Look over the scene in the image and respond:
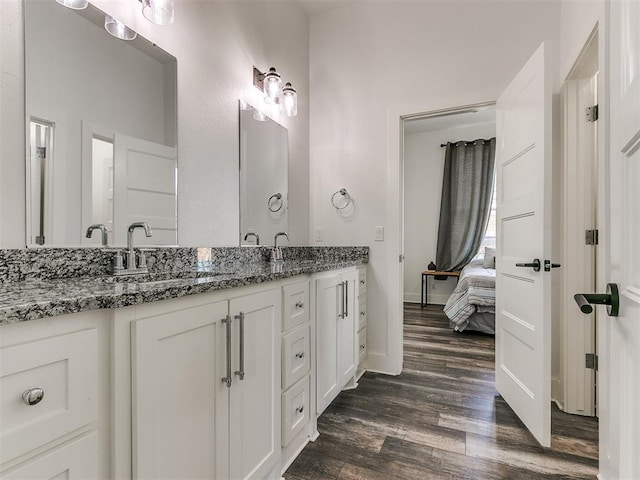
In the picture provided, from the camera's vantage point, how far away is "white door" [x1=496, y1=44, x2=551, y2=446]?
159 cm

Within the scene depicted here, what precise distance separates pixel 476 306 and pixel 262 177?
2653 mm

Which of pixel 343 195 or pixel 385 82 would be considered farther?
pixel 343 195

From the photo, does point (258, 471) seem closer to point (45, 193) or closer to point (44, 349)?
point (44, 349)

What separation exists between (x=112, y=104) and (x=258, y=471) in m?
1.52

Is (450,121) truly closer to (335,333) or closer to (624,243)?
(335,333)

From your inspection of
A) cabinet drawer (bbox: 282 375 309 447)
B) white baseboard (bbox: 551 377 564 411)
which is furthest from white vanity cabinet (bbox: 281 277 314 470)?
white baseboard (bbox: 551 377 564 411)

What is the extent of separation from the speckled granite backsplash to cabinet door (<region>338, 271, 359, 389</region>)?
1.89 feet

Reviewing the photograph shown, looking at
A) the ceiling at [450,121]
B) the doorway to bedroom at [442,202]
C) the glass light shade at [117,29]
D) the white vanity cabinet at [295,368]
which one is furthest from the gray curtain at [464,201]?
the glass light shade at [117,29]

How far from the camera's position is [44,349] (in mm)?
629

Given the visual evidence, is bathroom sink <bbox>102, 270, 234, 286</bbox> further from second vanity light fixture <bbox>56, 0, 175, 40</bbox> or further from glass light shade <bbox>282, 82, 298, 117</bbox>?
glass light shade <bbox>282, 82, 298, 117</bbox>

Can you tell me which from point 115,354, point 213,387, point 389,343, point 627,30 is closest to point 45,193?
point 115,354

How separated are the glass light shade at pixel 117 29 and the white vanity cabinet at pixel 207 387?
1167mm

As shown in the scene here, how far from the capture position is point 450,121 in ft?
16.3

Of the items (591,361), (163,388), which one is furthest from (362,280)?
(163,388)
